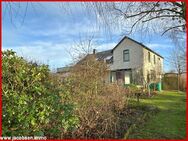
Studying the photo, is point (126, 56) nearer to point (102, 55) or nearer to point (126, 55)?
point (126, 55)

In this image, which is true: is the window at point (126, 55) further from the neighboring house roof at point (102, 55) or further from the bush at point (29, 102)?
the bush at point (29, 102)

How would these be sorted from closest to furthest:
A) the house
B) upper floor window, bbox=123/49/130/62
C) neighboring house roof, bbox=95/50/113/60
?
neighboring house roof, bbox=95/50/113/60 < the house < upper floor window, bbox=123/49/130/62

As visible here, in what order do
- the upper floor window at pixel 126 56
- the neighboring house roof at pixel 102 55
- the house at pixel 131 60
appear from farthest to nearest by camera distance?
the upper floor window at pixel 126 56 → the house at pixel 131 60 → the neighboring house roof at pixel 102 55

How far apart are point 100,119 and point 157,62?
32.3 meters

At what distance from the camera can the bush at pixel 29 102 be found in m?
4.09

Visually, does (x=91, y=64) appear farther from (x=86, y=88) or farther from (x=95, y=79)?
(x=86, y=88)

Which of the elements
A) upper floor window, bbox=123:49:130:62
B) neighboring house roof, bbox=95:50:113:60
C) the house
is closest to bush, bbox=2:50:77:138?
neighboring house roof, bbox=95:50:113:60

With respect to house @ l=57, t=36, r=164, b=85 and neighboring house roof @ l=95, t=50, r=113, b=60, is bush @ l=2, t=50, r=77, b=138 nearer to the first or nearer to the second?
neighboring house roof @ l=95, t=50, r=113, b=60

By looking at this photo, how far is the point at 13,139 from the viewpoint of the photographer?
398cm

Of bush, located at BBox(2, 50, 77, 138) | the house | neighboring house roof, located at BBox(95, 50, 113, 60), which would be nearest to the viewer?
bush, located at BBox(2, 50, 77, 138)

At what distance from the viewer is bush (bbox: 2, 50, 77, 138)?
409 cm

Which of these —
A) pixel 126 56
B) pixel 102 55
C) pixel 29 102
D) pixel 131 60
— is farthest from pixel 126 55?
pixel 29 102

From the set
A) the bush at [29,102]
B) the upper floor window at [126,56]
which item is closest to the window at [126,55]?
the upper floor window at [126,56]

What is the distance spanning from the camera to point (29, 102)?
14.3 ft
